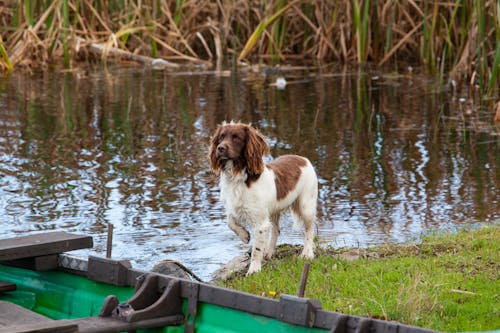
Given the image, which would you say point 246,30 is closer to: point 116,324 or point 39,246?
point 39,246

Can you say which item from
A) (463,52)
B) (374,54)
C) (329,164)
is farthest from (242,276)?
(374,54)

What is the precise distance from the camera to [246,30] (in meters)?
23.8

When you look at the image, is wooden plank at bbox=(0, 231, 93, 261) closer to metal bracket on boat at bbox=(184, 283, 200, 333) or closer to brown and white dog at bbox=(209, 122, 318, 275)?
metal bracket on boat at bbox=(184, 283, 200, 333)

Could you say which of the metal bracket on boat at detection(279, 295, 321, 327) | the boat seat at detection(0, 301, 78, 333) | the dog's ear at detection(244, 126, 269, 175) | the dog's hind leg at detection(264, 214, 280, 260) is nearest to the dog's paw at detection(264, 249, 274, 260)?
the dog's hind leg at detection(264, 214, 280, 260)

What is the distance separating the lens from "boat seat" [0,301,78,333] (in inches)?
203

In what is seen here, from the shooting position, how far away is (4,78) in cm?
2100

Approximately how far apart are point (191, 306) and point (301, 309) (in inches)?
32.6

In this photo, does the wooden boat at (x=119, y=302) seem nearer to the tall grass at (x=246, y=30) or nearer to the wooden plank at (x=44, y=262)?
the wooden plank at (x=44, y=262)

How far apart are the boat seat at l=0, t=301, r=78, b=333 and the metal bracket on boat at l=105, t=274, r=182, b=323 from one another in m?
0.37

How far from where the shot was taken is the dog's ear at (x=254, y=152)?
→ 315 inches

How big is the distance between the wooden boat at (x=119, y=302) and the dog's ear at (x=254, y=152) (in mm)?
1585

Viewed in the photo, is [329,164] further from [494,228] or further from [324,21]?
[324,21]

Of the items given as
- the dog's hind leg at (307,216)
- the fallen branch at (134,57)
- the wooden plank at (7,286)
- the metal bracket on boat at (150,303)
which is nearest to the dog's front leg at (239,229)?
the dog's hind leg at (307,216)

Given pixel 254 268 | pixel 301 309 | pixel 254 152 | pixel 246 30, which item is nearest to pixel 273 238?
pixel 254 268
